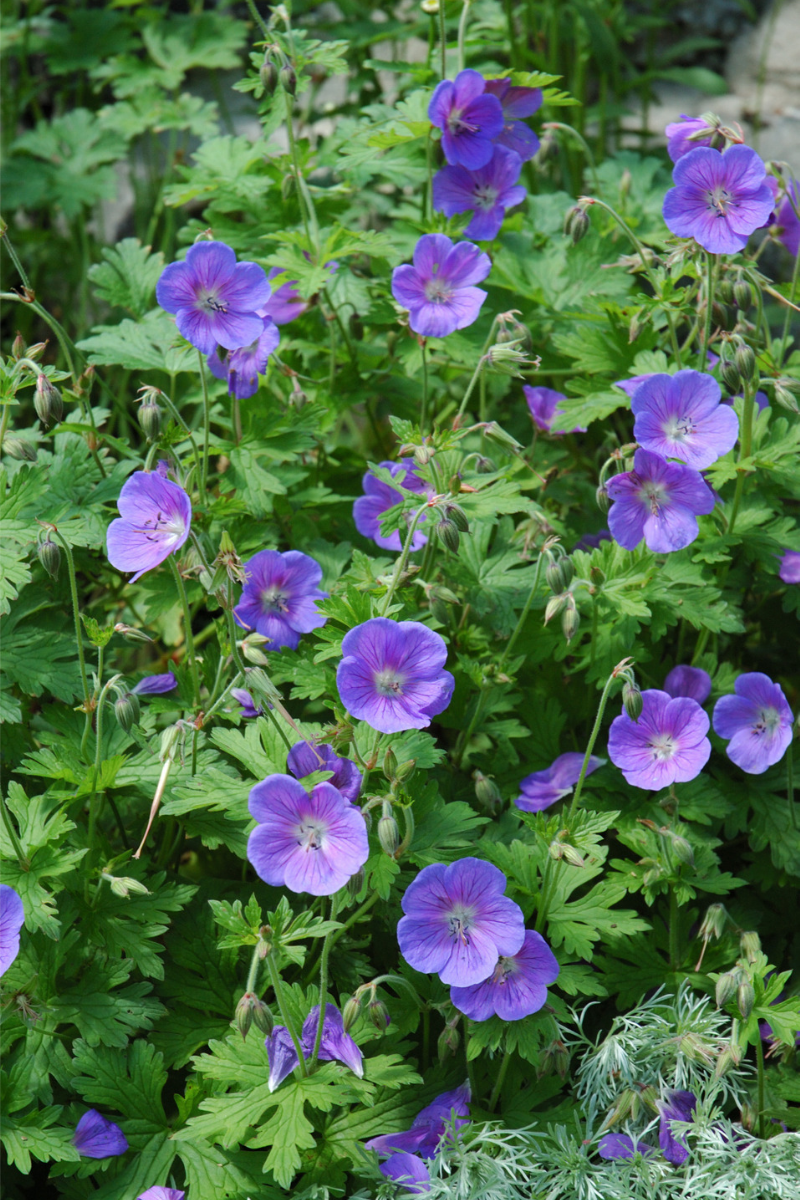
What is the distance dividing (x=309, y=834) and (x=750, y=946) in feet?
2.65

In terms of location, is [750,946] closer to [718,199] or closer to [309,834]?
[309,834]

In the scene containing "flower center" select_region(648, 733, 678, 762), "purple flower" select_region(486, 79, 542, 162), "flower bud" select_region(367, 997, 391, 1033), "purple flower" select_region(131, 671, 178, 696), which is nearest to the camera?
"flower bud" select_region(367, 997, 391, 1033)

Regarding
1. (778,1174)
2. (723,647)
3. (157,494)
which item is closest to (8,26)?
(157,494)

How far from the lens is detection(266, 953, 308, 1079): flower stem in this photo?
5.02 feet

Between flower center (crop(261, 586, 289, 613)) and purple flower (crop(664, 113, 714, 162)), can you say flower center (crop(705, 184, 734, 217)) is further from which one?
flower center (crop(261, 586, 289, 613))

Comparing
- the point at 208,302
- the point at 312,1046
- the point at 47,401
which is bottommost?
the point at 312,1046

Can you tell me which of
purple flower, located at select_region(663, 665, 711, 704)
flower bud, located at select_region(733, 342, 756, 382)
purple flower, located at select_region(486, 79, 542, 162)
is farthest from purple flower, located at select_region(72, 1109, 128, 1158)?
purple flower, located at select_region(486, 79, 542, 162)

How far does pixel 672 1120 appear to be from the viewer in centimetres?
170

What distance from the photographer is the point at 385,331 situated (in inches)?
107

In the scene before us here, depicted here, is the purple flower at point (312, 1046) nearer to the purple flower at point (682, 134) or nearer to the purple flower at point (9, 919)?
the purple flower at point (9, 919)

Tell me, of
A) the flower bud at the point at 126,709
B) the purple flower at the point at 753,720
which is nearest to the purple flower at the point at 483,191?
the purple flower at the point at 753,720

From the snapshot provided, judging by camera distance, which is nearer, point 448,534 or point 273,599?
point 448,534

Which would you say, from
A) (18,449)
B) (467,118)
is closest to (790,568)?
(467,118)

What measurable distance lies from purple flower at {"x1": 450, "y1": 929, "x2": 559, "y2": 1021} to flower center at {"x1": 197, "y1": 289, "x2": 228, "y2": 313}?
1140 millimetres
